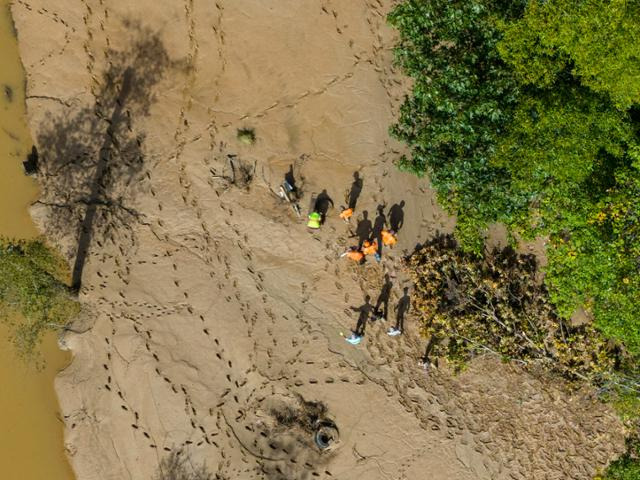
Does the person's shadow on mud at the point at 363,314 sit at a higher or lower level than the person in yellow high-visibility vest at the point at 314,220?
lower

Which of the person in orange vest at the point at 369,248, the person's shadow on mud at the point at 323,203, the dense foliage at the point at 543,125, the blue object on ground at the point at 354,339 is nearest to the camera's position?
the dense foliage at the point at 543,125

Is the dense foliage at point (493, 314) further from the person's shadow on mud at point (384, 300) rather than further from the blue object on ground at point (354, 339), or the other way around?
the blue object on ground at point (354, 339)

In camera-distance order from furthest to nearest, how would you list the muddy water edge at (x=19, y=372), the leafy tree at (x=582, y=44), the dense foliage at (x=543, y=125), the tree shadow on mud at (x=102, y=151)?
the muddy water edge at (x=19, y=372) → the tree shadow on mud at (x=102, y=151) → the dense foliage at (x=543, y=125) → the leafy tree at (x=582, y=44)

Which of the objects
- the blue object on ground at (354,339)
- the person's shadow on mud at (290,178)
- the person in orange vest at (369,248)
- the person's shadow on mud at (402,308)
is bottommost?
the blue object on ground at (354,339)

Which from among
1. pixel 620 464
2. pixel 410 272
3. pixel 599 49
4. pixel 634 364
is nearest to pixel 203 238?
pixel 410 272

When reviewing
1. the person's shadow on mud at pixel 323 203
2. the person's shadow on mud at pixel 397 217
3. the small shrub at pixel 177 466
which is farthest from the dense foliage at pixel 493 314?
the small shrub at pixel 177 466

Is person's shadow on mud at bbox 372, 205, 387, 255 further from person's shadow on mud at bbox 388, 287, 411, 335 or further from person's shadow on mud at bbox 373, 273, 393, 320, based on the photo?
person's shadow on mud at bbox 388, 287, 411, 335

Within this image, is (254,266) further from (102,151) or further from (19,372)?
(19,372)
